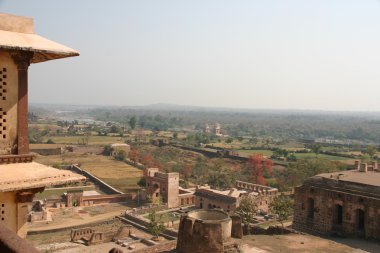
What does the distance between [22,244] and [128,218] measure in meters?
32.3

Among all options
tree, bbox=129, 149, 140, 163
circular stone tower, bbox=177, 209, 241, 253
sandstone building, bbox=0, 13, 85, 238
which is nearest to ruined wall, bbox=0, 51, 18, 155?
sandstone building, bbox=0, 13, 85, 238

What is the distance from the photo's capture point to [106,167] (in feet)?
203

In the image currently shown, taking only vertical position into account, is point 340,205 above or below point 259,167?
above

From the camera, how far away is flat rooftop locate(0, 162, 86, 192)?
5.63 metres

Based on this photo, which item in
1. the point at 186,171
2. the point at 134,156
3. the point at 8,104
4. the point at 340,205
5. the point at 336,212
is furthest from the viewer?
the point at 134,156

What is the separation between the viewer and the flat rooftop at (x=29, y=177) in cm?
563

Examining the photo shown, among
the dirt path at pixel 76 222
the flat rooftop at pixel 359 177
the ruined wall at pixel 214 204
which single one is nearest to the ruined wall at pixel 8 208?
the flat rooftop at pixel 359 177

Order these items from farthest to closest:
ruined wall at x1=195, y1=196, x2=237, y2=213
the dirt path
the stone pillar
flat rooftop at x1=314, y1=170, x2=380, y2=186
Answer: ruined wall at x1=195, y1=196, x2=237, y2=213, the dirt path, flat rooftop at x1=314, y1=170, x2=380, y2=186, the stone pillar

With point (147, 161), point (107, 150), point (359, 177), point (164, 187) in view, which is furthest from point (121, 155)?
point (359, 177)

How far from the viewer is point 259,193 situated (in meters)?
37.3

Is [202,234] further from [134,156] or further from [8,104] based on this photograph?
[134,156]

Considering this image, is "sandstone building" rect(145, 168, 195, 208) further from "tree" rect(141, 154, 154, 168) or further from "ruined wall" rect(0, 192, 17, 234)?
"ruined wall" rect(0, 192, 17, 234)

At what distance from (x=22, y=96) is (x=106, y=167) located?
56589mm

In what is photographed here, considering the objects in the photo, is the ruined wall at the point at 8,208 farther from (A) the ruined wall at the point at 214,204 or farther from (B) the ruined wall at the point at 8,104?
(A) the ruined wall at the point at 214,204
